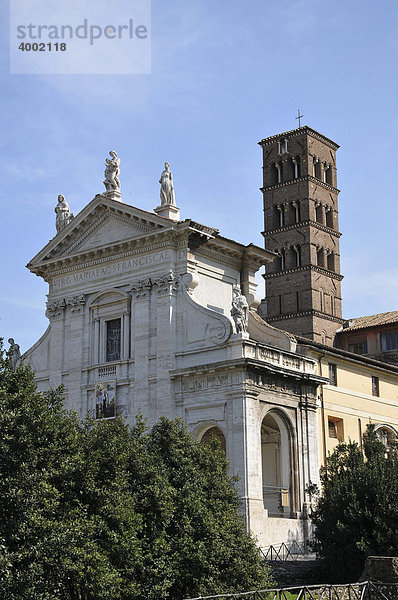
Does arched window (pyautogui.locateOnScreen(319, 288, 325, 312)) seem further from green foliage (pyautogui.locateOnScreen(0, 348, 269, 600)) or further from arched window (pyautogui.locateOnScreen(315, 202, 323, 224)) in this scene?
green foliage (pyautogui.locateOnScreen(0, 348, 269, 600))

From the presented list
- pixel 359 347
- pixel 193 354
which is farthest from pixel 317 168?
pixel 193 354

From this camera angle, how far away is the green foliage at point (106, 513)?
65.3ft

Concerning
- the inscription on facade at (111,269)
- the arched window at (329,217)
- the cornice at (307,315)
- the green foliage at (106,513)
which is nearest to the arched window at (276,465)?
the inscription on facade at (111,269)

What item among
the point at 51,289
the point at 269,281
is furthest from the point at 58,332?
the point at 269,281

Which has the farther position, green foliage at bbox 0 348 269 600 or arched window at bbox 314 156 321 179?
arched window at bbox 314 156 321 179

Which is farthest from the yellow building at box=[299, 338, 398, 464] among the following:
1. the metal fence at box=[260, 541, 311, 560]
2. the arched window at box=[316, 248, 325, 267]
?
the arched window at box=[316, 248, 325, 267]

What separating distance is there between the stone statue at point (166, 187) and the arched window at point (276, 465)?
36.1 feet

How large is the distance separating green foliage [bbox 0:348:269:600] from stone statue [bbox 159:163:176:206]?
1583 centimetres

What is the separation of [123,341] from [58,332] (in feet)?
14.6

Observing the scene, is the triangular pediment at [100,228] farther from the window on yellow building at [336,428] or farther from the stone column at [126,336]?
the window on yellow building at [336,428]

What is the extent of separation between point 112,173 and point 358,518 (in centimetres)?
2211

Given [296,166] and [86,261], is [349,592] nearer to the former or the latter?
[86,261]

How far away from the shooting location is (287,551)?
3400cm

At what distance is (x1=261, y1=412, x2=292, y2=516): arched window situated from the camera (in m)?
36.7
